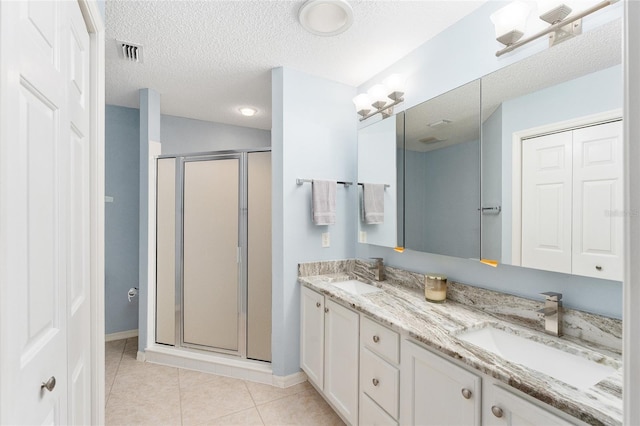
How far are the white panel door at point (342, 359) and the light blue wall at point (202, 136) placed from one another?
8.98ft

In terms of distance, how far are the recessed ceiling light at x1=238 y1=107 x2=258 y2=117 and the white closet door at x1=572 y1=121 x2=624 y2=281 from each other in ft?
9.47

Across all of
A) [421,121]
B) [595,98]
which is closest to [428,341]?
[595,98]

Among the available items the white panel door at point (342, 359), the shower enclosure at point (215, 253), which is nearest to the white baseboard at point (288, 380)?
the shower enclosure at point (215, 253)

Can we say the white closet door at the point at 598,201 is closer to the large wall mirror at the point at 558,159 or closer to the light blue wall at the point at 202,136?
the large wall mirror at the point at 558,159

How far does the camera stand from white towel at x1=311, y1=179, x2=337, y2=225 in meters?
2.28

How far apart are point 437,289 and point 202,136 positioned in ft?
10.7

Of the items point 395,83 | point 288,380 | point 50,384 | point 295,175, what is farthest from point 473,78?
point 288,380

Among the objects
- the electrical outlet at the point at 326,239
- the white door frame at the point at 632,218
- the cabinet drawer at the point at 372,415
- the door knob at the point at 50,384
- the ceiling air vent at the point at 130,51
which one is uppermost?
the ceiling air vent at the point at 130,51

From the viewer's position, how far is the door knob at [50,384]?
74cm

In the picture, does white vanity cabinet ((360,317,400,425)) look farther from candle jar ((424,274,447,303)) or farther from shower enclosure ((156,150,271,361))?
shower enclosure ((156,150,271,361))

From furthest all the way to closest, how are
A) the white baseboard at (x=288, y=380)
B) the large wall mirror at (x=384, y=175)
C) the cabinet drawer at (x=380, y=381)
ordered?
the white baseboard at (x=288, y=380) → the large wall mirror at (x=384, y=175) → the cabinet drawer at (x=380, y=381)

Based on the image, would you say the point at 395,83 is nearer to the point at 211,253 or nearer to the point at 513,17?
the point at 513,17

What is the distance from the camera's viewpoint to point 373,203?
2.33m

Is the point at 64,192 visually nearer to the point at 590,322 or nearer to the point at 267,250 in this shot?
the point at 267,250
